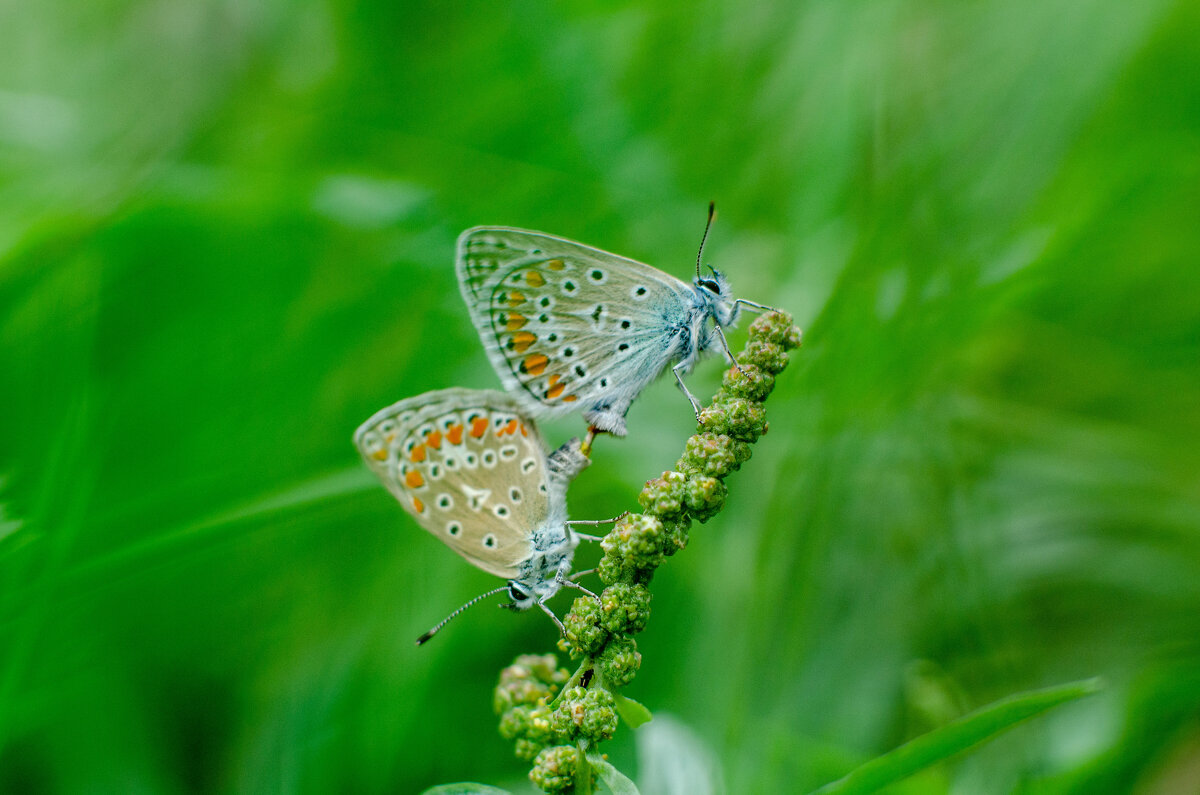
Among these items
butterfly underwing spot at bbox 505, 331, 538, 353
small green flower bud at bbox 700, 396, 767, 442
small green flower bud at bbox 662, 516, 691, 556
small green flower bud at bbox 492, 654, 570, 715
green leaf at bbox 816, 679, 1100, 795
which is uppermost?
butterfly underwing spot at bbox 505, 331, 538, 353

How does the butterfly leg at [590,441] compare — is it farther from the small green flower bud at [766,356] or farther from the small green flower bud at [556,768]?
the small green flower bud at [556,768]

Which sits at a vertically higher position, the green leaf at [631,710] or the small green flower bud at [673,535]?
the small green flower bud at [673,535]

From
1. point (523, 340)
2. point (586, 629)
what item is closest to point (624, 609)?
point (586, 629)

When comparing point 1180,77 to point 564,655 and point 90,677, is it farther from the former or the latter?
point 90,677

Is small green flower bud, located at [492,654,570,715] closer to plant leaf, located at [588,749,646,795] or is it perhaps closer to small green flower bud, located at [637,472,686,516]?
plant leaf, located at [588,749,646,795]

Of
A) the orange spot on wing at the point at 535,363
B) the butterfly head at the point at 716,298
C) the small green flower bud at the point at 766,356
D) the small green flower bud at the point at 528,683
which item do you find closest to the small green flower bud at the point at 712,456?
the small green flower bud at the point at 766,356

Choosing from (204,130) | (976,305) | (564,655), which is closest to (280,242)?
(204,130)

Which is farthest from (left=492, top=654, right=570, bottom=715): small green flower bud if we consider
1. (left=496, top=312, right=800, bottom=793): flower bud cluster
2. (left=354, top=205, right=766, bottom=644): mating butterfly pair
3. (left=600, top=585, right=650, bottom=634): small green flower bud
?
(left=354, top=205, right=766, bottom=644): mating butterfly pair
